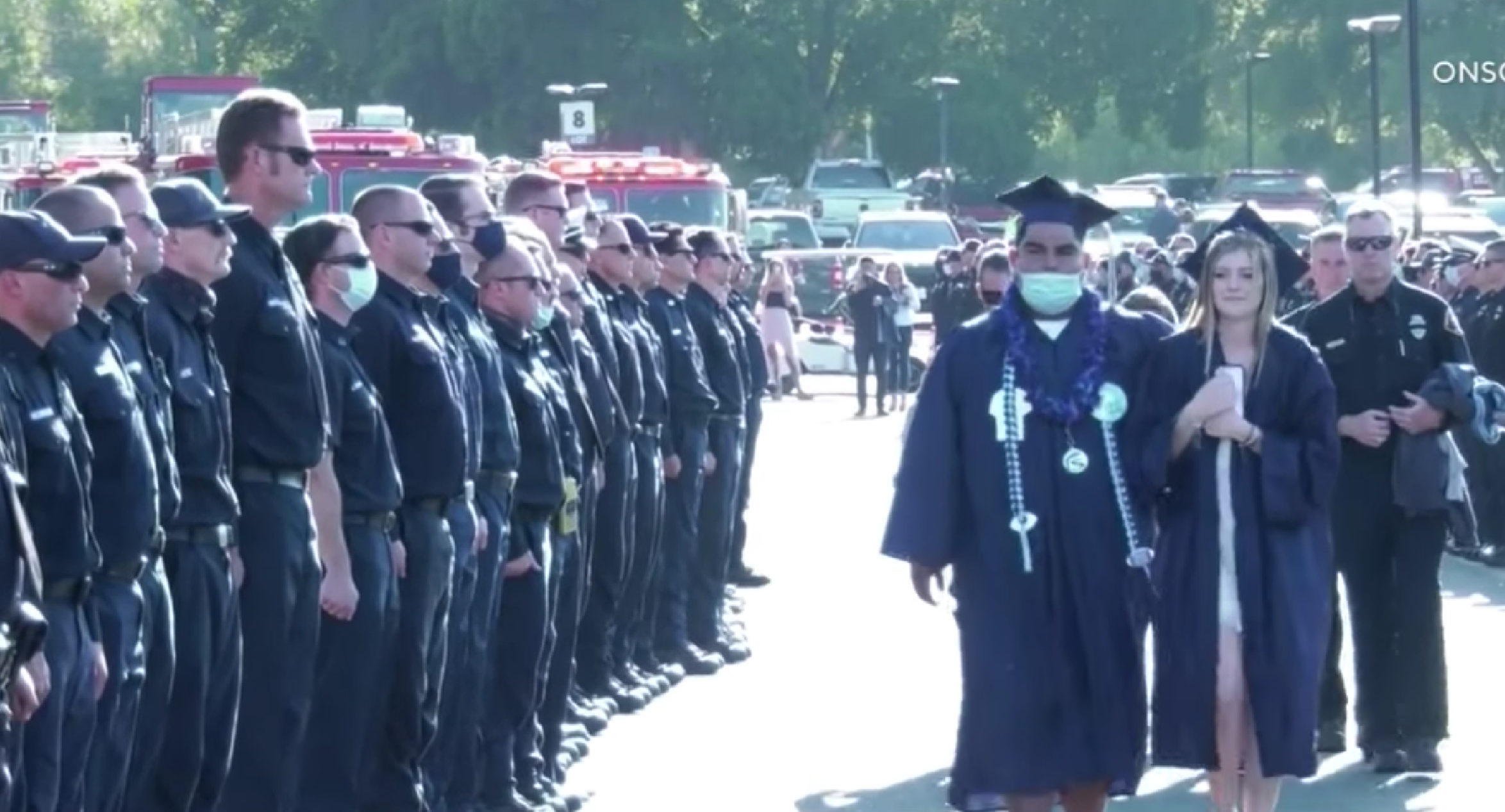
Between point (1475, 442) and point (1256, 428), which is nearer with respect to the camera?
point (1256, 428)

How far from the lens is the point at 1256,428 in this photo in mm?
9562

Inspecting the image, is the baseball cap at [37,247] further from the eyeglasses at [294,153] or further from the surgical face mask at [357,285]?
the surgical face mask at [357,285]

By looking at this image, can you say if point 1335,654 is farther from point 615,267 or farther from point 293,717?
point 293,717

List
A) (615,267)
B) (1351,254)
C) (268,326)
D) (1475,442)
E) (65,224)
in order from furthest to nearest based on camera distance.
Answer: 1. (1475,442)
2. (615,267)
3. (1351,254)
4. (268,326)
5. (65,224)

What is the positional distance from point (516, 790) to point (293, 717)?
2.13 meters

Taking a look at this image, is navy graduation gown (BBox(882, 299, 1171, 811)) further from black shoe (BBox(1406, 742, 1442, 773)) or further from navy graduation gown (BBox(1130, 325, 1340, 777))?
black shoe (BBox(1406, 742, 1442, 773))

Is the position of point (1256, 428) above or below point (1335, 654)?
above

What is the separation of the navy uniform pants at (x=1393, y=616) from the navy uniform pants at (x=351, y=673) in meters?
4.08

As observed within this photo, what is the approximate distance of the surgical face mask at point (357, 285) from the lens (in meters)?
9.45

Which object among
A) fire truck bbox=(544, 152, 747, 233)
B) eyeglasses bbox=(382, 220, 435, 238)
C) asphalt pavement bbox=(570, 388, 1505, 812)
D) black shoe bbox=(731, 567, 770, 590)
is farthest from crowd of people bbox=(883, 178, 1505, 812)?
fire truck bbox=(544, 152, 747, 233)

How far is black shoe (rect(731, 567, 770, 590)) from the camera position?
18.8 metres

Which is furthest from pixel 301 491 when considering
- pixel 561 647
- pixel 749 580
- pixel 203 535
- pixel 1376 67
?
pixel 1376 67

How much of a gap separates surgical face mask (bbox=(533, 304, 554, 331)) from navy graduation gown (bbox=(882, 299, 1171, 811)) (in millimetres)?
2611

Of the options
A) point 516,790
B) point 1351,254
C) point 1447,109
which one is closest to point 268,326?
point 516,790
